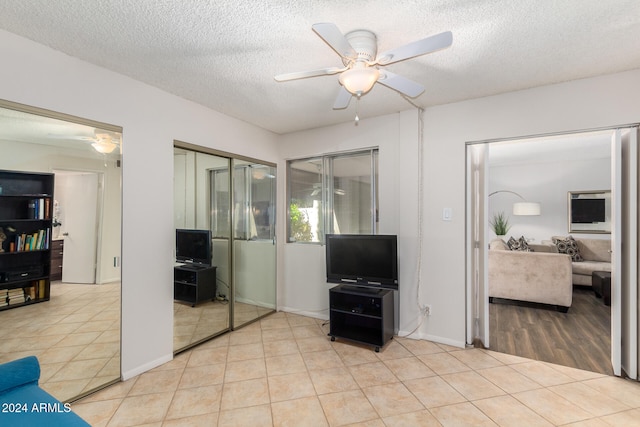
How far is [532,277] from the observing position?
4.06 meters

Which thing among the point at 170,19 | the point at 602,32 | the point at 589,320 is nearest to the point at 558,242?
the point at 589,320

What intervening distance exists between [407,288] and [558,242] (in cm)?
424

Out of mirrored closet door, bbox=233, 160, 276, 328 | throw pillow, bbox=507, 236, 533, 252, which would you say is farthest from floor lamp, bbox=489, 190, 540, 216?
mirrored closet door, bbox=233, 160, 276, 328

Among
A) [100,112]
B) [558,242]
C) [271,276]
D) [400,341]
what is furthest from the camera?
[558,242]

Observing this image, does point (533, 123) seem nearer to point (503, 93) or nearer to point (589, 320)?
point (503, 93)

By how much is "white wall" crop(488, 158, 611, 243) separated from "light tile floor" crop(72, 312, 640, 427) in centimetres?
464

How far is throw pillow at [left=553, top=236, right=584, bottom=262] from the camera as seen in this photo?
5.34 m

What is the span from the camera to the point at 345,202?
379 cm

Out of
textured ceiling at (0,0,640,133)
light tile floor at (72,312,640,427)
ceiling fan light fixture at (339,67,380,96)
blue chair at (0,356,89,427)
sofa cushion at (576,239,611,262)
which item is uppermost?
textured ceiling at (0,0,640,133)

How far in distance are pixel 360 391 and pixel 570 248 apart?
17.3ft

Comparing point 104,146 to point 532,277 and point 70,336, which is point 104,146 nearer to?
point 70,336

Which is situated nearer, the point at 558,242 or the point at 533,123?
the point at 533,123

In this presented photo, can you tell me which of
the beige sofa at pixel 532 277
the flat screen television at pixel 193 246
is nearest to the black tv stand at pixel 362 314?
the flat screen television at pixel 193 246

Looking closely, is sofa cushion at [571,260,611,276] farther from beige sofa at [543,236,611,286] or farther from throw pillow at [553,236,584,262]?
throw pillow at [553,236,584,262]
